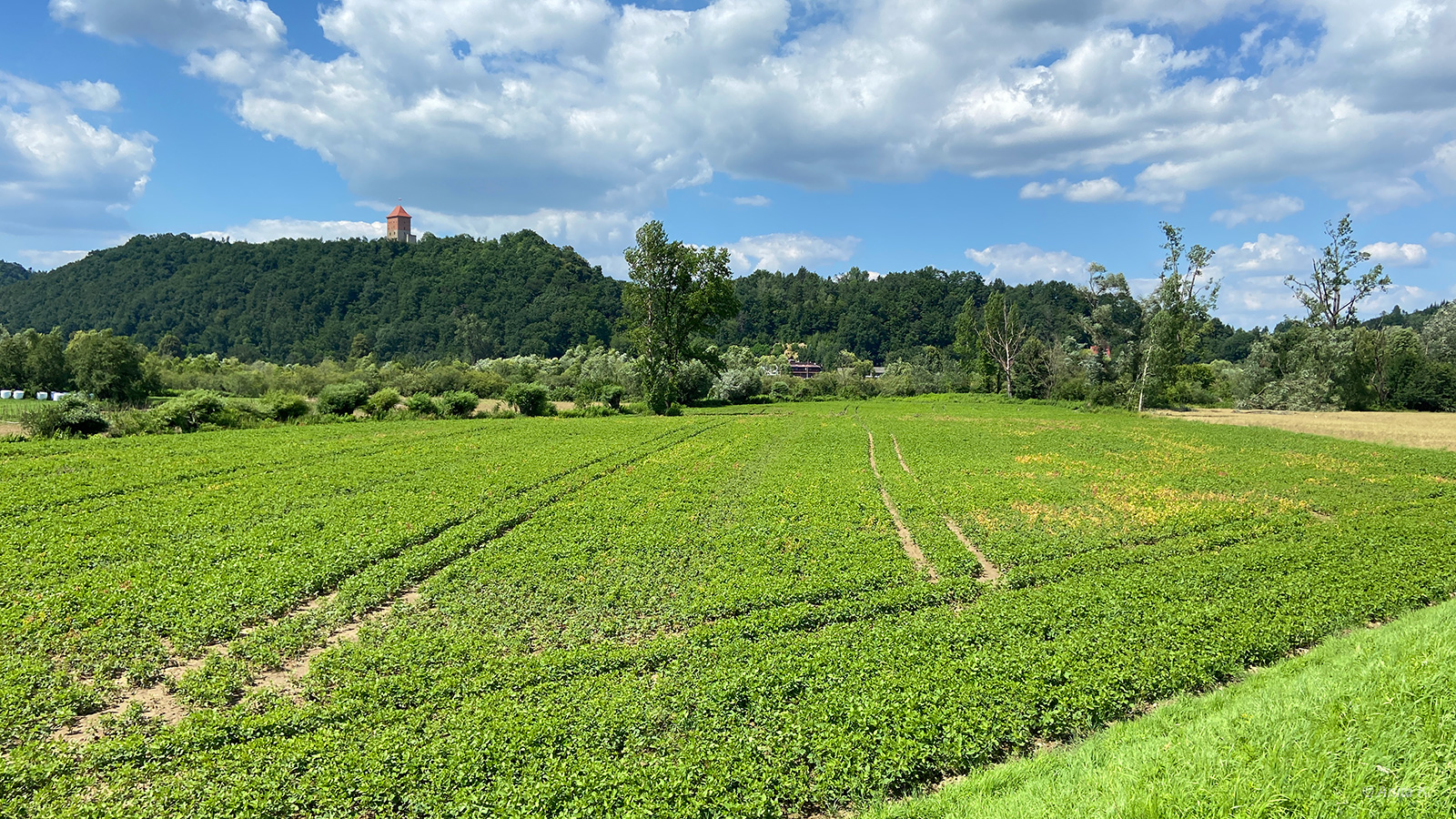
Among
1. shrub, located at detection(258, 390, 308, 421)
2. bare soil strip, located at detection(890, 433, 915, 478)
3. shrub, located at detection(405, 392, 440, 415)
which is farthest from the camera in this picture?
shrub, located at detection(405, 392, 440, 415)

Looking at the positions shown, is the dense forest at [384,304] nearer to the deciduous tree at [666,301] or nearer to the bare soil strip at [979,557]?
the deciduous tree at [666,301]

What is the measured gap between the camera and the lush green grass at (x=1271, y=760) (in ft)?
15.3

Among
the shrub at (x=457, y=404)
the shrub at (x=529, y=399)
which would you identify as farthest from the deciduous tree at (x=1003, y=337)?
the shrub at (x=457, y=404)

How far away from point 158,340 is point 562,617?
167512 mm

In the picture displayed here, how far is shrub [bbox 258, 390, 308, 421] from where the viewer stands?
133 feet

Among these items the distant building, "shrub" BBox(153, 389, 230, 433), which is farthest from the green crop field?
the distant building

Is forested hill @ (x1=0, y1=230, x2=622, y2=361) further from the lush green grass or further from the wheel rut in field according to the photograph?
the lush green grass

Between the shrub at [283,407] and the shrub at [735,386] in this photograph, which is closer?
the shrub at [283,407]

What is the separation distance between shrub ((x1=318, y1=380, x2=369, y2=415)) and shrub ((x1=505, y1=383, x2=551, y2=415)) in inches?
430

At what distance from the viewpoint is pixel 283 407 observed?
1633 inches

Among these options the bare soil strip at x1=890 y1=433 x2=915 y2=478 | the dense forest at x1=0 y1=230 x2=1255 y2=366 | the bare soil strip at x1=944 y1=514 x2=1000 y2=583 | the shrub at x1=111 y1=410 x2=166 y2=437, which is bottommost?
the bare soil strip at x1=944 y1=514 x2=1000 y2=583

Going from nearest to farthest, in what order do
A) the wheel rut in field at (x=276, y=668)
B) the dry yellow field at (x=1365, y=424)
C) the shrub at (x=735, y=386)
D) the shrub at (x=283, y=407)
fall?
the wheel rut in field at (x=276, y=668) → the dry yellow field at (x=1365, y=424) → the shrub at (x=283, y=407) → the shrub at (x=735, y=386)

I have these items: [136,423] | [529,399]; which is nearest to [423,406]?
[529,399]

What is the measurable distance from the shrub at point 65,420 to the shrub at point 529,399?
25.2 m
